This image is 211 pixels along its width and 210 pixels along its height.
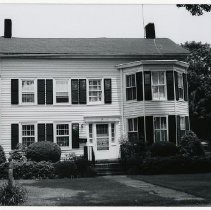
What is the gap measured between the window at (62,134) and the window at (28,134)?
4.91 feet

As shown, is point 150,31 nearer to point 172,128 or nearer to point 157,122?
point 157,122

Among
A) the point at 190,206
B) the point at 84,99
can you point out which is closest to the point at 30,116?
the point at 84,99

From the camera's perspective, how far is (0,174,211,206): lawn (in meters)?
13.0

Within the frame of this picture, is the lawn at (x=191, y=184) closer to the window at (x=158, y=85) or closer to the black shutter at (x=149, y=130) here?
the black shutter at (x=149, y=130)

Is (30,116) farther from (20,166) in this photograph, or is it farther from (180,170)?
(180,170)

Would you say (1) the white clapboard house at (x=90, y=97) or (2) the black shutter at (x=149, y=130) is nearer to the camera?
(2) the black shutter at (x=149, y=130)

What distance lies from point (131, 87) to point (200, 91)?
15.4 metres

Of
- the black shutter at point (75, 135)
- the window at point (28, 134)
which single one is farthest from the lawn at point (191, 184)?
the window at point (28, 134)

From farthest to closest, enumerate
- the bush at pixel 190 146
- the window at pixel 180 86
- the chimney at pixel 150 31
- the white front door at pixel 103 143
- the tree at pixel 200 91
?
the tree at pixel 200 91, the chimney at pixel 150 31, the window at pixel 180 86, the white front door at pixel 103 143, the bush at pixel 190 146

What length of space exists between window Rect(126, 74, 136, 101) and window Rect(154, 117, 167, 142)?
6.68 feet

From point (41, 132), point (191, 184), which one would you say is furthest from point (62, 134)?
point (191, 184)

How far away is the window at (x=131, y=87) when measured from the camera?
87.5ft

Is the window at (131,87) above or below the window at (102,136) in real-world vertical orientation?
above

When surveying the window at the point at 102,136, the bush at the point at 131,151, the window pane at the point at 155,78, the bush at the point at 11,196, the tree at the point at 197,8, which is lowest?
the bush at the point at 11,196
